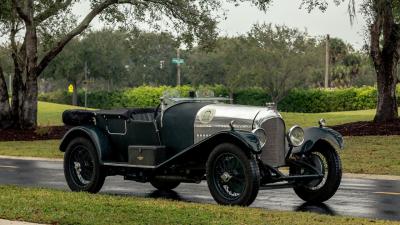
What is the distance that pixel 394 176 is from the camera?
16234mm

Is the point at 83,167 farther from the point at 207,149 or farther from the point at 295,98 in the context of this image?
the point at 295,98

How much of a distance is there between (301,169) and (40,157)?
12593 millimetres

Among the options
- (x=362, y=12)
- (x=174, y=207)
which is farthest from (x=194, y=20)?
(x=174, y=207)

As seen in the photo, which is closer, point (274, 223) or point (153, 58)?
point (274, 223)

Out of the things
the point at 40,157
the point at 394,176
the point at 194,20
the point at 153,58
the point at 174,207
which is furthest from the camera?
the point at 153,58

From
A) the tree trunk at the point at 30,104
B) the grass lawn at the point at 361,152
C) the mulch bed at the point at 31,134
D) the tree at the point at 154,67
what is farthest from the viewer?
the tree at the point at 154,67

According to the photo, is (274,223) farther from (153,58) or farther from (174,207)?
(153,58)

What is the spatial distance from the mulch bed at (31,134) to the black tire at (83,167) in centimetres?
1831

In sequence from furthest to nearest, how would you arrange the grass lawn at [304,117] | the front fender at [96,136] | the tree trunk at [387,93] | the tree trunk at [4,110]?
the grass lawn at [304,117]
the tree trunk at [4,110]
the tree trunk at [387,93]
the front fender at [96,136]

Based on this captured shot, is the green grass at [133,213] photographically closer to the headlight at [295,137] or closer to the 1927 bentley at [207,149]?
the 1927 bentley at [207,149]

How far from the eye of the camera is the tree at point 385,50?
87.6 feet

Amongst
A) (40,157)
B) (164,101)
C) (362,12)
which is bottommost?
(40,157)

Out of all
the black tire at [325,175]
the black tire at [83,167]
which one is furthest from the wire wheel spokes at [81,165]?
the black tire at [325,175]

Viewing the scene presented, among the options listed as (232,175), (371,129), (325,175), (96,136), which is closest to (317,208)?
(325,175)
